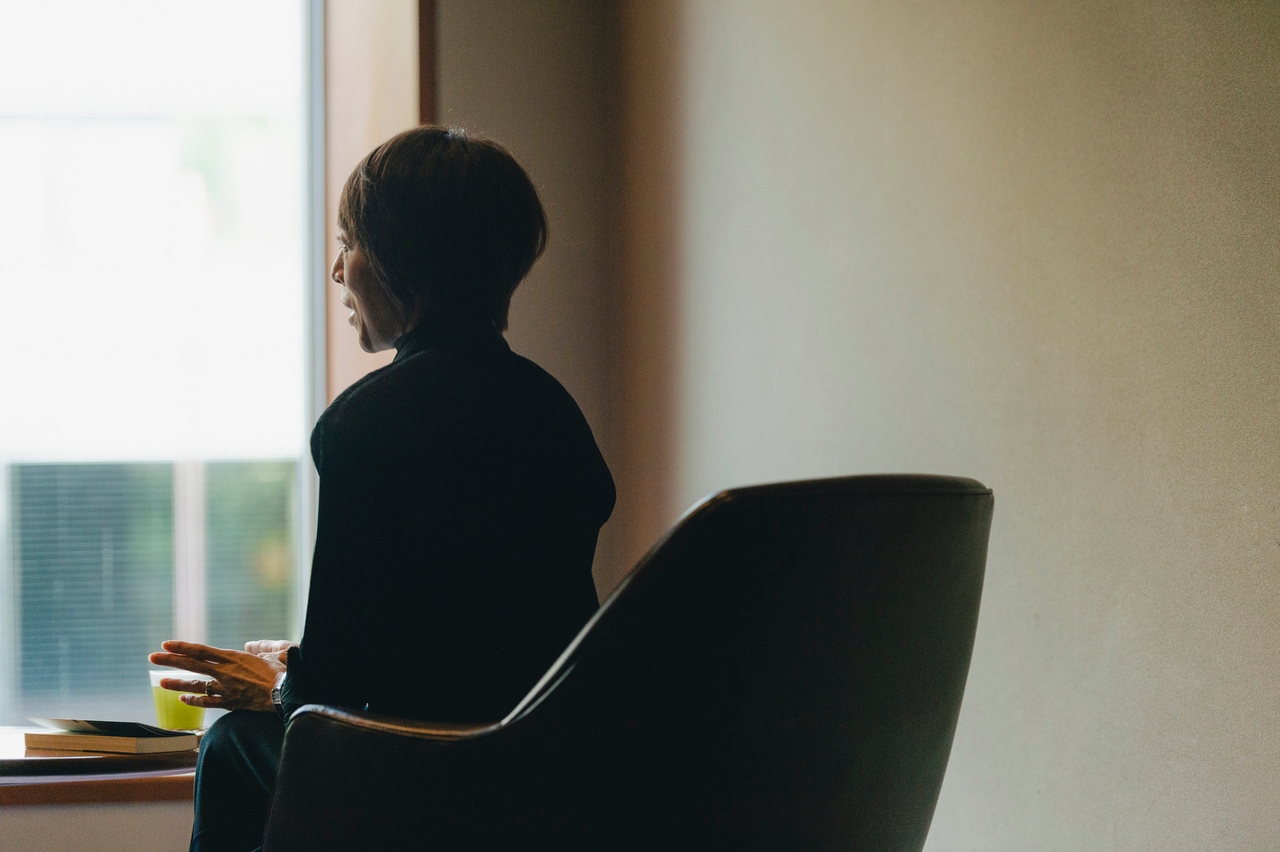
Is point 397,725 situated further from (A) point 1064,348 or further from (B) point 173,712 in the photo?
(B) point 173,712

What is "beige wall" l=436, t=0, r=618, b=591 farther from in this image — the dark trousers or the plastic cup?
the dark trousers

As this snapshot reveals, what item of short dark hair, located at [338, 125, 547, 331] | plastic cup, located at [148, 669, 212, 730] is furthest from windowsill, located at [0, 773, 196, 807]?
short dark hair, located at [338, 125, 547, 331]

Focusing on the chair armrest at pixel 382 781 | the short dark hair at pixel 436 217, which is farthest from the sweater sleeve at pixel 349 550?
the short dark hair at pixel 436 217

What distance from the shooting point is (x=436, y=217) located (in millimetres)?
1072

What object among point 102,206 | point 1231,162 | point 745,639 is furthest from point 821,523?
point 102,206

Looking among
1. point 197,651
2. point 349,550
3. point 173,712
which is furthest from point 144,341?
point 349,550

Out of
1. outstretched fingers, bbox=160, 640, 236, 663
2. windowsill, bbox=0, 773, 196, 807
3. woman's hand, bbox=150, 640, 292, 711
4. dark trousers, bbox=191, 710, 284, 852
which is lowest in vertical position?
windowsill, bbox=0, 773, 196, 807

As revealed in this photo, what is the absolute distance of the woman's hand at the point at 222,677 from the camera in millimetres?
1166

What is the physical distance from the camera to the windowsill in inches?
83.2

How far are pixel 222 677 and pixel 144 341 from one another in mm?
1809

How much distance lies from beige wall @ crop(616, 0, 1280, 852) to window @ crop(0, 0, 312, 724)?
1.58m

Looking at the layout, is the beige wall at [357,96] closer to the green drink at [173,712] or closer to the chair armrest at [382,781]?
the green drink at [173,712]

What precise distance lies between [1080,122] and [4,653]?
266cm

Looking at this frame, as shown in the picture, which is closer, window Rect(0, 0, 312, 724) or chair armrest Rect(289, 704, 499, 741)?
chair armrest Rect(289, 704, 499, 741)
